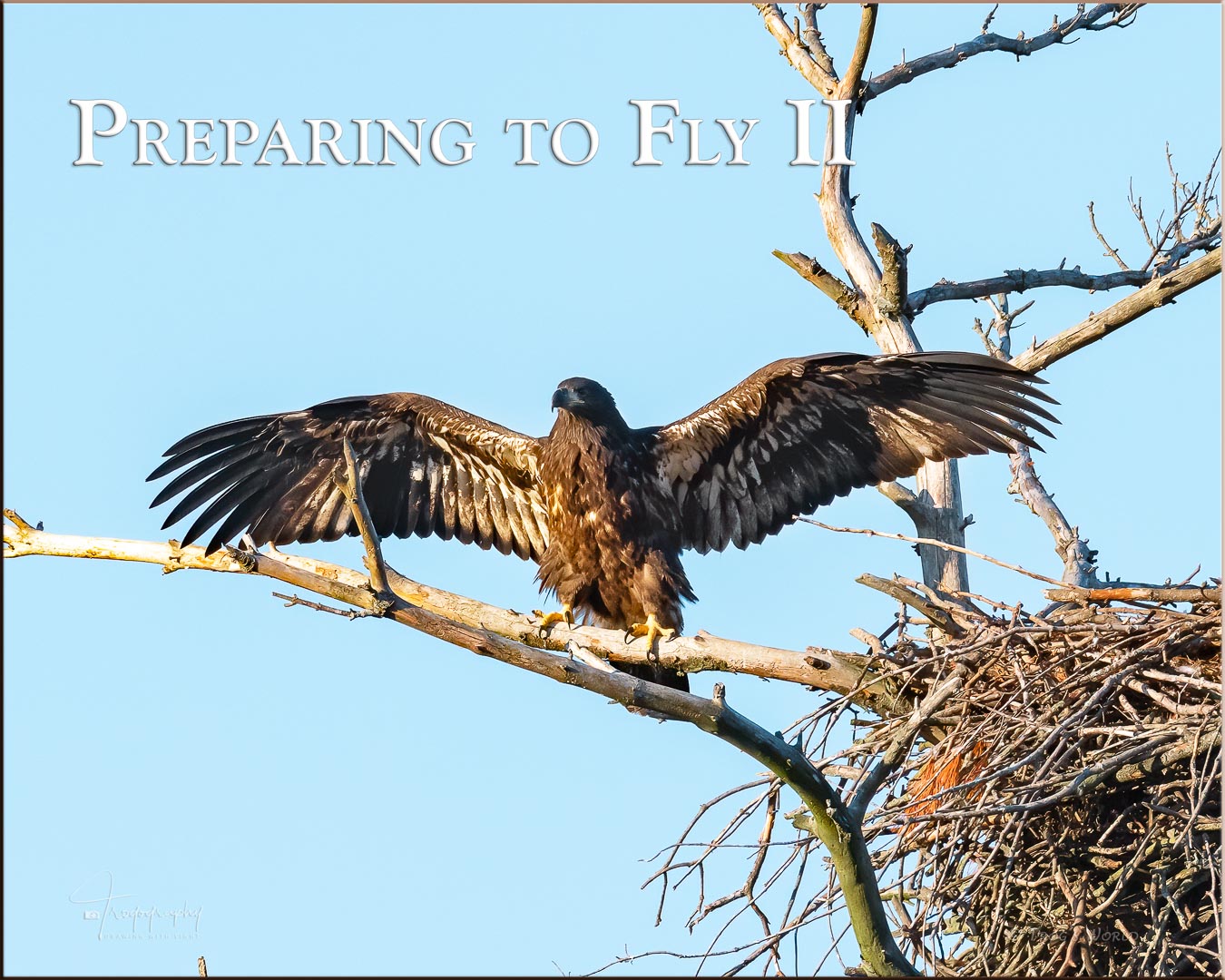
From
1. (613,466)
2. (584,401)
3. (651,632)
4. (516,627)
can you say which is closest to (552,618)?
(516,627)

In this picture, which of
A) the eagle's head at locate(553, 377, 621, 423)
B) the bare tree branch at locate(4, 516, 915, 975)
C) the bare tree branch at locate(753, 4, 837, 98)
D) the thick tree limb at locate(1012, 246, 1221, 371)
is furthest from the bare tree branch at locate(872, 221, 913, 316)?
the bare tree branch at locate(4, 516, 915, 975)

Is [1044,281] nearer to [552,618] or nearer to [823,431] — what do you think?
[823,431]

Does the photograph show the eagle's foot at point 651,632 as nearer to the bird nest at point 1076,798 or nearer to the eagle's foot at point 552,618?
the eagle's foot at point 552,618

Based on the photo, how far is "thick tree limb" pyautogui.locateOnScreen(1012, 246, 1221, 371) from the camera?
7.52 meters

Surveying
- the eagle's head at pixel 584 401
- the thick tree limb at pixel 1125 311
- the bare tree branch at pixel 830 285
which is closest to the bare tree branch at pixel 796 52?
the bare tree branch at pixel 830 285

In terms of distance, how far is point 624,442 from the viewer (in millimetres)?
7746

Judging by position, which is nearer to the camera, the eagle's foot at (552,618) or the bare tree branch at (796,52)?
the eagle's foot at (552,618)

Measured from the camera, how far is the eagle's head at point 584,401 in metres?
7.71

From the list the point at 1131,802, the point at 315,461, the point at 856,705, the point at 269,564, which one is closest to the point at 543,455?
the point at 315,461

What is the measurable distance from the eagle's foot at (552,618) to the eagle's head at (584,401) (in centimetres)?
109

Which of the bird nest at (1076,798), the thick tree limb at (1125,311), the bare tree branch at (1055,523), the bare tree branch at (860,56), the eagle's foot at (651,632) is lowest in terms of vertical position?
the bird nest at (1076,798)

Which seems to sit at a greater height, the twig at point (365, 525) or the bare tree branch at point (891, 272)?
the bare tree branch at point (891, 272)

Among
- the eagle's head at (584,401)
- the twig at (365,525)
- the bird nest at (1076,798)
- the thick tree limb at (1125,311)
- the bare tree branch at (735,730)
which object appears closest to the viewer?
the bare tree branch at (735,730)

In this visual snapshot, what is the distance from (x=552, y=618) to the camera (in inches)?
288
